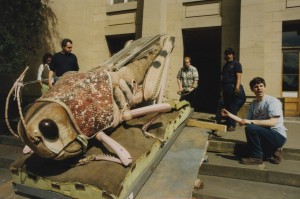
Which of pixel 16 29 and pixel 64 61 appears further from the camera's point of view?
pixel 16 29

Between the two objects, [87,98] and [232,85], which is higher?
[232,85]

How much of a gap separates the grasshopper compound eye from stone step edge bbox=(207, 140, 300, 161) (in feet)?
9.94

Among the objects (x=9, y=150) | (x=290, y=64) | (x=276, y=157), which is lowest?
(x=9, y=150)

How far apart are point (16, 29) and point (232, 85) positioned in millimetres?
5830

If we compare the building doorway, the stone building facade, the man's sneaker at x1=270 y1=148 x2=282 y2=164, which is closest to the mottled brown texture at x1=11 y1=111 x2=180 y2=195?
the man's sneaker at x1=270 y1=148 x2=282 y2=164

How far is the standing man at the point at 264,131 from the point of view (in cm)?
369

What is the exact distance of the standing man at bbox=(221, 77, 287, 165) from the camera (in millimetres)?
3693

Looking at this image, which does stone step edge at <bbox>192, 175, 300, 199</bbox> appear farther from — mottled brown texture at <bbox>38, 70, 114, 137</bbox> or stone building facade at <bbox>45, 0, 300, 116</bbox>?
stone building facade at <bbox>45, 0, 300, 116</bbox>

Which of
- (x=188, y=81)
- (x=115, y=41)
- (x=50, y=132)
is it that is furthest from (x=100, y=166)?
(x=115, y=41)

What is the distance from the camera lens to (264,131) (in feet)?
12.1

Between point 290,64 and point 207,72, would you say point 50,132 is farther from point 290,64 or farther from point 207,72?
point 207,72

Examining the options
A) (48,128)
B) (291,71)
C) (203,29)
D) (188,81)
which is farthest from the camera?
(203,29)

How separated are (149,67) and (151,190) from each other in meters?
1.86

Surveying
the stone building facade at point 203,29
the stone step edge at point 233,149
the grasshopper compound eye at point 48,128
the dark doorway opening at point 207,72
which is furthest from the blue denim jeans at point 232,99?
the dark doorway opening at point 207,72
